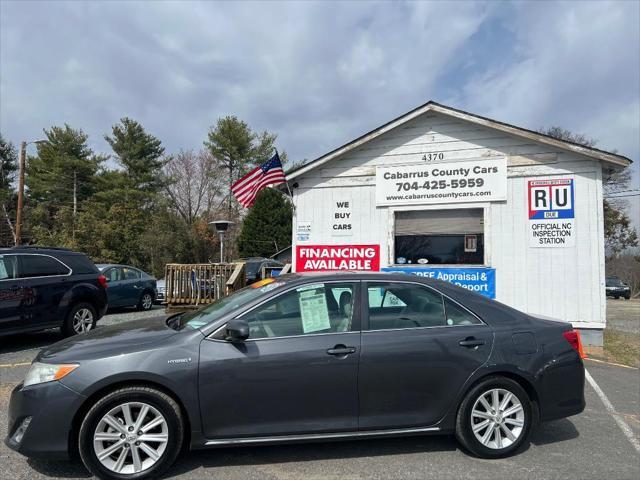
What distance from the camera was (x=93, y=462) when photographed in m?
3.32

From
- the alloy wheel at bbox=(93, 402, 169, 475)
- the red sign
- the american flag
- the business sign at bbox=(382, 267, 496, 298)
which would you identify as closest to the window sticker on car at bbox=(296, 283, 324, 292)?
the alloy wheel at bbox=(93, 402, 169, 475)

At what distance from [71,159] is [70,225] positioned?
42.4 ft

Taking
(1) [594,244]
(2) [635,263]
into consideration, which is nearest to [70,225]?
(1) [594,244]

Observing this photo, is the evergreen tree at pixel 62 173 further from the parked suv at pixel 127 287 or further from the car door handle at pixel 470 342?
the car door handle at pixel 470 342

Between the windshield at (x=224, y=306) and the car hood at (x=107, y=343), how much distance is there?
20cm

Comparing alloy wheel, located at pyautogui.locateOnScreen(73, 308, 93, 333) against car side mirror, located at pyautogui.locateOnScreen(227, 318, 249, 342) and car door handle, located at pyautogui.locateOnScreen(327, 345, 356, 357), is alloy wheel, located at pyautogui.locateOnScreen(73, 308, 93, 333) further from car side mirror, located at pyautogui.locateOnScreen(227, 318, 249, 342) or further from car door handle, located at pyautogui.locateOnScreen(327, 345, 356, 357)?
car door handle, located at pyautogui.locateOnScreen(327, 345, 356, 357)

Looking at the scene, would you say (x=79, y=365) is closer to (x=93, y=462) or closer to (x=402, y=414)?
(x=93, y=462)

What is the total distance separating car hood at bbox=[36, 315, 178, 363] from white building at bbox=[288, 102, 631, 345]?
6464 mm

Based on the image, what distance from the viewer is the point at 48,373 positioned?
134 inches

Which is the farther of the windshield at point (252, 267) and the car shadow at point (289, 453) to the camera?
the windshield at point (252, 267)

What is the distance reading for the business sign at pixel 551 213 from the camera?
9.02m

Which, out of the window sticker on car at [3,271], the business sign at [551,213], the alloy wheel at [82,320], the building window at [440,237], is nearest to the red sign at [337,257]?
the building window at [440,237]

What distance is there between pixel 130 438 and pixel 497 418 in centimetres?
282

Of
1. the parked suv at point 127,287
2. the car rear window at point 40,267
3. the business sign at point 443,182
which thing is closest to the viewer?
the car rear window at point 40,267
